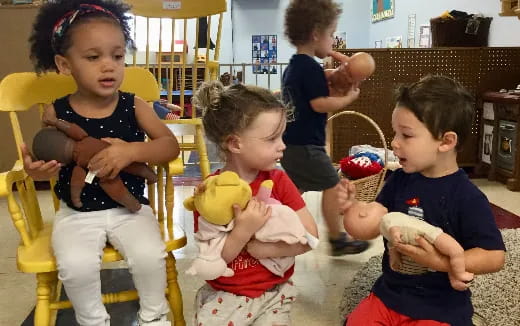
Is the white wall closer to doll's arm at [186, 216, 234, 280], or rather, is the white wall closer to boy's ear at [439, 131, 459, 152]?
Answer: boy's ear at [439, 131, 459, 152]

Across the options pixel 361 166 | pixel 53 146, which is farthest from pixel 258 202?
pixel 361 166

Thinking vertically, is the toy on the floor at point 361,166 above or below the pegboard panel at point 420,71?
below

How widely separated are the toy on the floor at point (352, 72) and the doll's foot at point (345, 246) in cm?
55

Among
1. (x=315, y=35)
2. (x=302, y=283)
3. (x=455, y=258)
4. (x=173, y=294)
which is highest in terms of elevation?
(x=315, y=35)

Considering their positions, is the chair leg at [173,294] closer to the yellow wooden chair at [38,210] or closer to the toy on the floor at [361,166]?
the yellow wooden chair at [38,210]

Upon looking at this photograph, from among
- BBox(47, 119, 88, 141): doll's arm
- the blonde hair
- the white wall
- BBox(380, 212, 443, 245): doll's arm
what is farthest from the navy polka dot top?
the white wall

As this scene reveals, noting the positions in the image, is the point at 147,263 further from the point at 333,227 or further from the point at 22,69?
the point at 22,69

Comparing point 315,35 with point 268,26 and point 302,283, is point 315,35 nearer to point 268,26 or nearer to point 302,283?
point 302,283

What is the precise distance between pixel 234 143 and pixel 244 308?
1.14 ft

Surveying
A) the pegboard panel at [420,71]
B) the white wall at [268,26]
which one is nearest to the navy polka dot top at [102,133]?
the pegboard panel at [420,71]

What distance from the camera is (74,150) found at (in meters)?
1.18

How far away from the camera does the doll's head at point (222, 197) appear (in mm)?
1010

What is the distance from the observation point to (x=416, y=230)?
36.8 inches

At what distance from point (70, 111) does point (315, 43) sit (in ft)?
2.88
